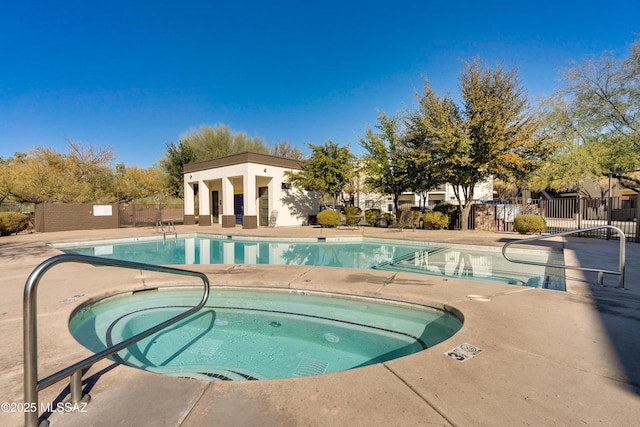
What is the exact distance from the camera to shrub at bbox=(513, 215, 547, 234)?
12.5m

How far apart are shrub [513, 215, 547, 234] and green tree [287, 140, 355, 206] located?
8.79 m

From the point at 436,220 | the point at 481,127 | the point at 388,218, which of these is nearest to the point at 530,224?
the point at 436,220

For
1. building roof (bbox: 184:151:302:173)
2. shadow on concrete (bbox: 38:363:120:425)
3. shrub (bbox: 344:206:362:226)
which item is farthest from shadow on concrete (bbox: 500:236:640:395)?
building roof (bbox: 184:151:302:173)

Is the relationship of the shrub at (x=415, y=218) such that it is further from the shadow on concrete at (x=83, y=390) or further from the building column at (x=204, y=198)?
the shadow on concrete at (x=83, y=390)

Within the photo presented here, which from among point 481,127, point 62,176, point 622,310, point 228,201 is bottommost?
point 622,310

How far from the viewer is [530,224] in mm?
12562

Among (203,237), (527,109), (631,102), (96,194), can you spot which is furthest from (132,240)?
(631,102)

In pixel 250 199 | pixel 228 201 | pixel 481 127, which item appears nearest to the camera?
pixel 481 127

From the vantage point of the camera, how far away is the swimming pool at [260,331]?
127 inches

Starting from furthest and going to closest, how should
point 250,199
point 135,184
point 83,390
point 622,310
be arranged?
point 135,184
point 250,199
point 622,310
point 83,390

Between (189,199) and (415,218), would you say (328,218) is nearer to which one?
(415,218)

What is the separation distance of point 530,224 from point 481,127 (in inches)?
183

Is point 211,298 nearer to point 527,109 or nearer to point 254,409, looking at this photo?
point 254,409

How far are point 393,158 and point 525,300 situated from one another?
13.2 meters
